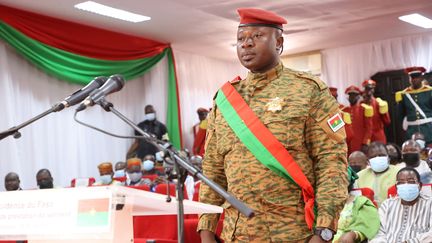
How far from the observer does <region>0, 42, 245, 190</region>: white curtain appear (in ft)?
31.9

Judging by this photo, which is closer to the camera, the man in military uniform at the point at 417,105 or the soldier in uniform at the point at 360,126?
the man in military uniform at the point at 417,105

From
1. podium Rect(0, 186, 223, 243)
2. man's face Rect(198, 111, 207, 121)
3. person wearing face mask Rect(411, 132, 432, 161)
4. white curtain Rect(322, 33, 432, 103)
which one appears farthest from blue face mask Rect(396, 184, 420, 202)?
white curtain Rect(322, 33, 432, 103)

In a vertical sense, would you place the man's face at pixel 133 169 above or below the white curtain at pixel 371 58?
below

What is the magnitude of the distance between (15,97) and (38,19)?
1230 millimetres

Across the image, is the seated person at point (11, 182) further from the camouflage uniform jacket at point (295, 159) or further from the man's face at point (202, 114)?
the camouflage uniform jacket at point (295, 159)

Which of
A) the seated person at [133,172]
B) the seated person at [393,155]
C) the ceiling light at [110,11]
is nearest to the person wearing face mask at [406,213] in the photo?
the seated person at [393,155]

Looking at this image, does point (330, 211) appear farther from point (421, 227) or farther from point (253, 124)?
point (421, 227)

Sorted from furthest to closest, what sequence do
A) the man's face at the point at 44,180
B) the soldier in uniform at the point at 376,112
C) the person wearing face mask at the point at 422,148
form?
the soldier in uniform at the point at 376,112, the person wearing face mask at the point at 422,148, the man's face at the point at 44,180

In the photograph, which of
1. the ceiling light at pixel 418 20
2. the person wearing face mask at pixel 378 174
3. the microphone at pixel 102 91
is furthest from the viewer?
the ceiling light at pixel 418 20

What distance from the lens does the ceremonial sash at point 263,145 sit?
258 cm

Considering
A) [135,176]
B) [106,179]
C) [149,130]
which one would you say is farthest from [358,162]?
[149,130]

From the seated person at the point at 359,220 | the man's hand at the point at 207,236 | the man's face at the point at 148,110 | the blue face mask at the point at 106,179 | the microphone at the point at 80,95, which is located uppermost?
the man's face at the point at 148,110

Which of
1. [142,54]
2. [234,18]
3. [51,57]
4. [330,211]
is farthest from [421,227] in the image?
[142,54]

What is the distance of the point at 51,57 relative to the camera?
10.2m
